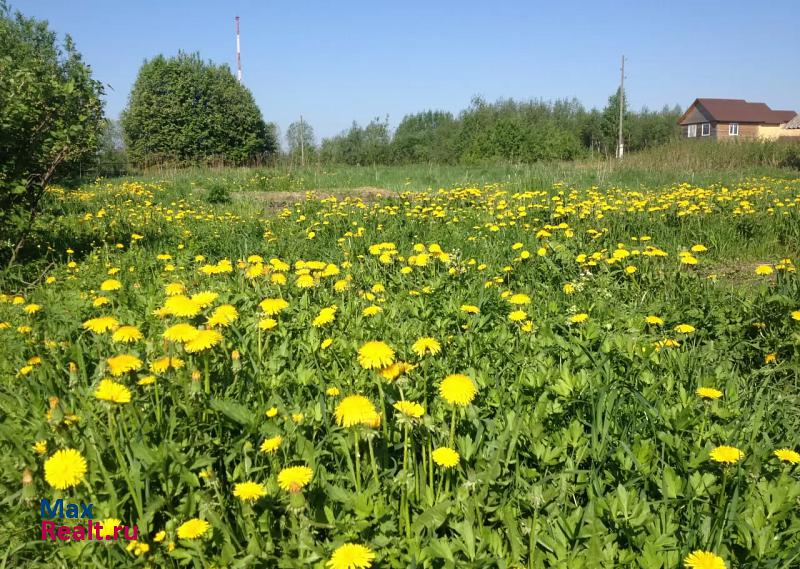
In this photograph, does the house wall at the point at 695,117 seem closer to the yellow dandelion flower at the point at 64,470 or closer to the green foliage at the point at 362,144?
the green foliage at the point at 362,144

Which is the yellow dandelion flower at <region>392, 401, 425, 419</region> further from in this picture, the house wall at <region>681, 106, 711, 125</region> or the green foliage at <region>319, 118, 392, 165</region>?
the house wall at <region>681, 106, 711, 125</region>

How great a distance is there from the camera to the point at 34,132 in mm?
4645

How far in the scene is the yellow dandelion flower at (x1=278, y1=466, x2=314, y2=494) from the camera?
128 centimetres

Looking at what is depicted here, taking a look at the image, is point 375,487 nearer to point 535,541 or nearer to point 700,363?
point 535,541

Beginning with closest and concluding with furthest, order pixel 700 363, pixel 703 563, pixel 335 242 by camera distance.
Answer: pixel 703 563 → pixel 700 363 → pixel 335 242

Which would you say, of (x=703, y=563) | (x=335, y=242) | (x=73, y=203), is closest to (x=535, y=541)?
(x=703, y=563)

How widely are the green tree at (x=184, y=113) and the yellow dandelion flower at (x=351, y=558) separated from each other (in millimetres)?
29877

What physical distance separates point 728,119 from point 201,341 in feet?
220

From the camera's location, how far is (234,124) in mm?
32219

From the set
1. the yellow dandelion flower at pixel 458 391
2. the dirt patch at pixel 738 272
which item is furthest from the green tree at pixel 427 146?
the yellow dandelion flower at pixel 458 391

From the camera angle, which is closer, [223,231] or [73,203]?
[223,231]

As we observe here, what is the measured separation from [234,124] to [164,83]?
14.6 feet

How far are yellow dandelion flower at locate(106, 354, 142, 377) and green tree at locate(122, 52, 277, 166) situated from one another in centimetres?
2902

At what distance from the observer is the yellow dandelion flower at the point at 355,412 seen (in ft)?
4.75
